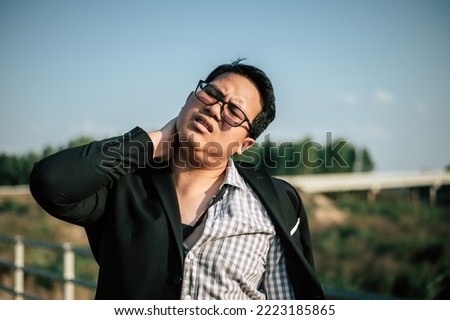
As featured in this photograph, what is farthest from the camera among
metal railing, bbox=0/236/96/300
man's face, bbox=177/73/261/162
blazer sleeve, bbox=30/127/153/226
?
metal railing, bbox=0/236/96/300

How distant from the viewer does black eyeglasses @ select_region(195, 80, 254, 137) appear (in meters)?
1.58

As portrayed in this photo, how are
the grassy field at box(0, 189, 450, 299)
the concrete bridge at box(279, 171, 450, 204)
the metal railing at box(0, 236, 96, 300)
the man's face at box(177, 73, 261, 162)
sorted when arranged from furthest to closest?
the concrete bridge at box(279, 171, 450, 204)
the grassy field at box(0, 189, 450, 299)
the metal railing at box(0, 236, 96, 300)
the man's face at box(177, 73, 261, 162)

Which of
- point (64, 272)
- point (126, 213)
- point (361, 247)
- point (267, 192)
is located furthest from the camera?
point (361, 247)

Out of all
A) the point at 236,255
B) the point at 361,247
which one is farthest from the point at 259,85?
the point at 361,247

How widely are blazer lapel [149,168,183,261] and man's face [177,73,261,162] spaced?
0.13m

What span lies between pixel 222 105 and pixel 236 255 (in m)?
0.50

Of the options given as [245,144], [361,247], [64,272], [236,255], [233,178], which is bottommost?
[361,247]

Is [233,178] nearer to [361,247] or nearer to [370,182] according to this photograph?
[361,247]

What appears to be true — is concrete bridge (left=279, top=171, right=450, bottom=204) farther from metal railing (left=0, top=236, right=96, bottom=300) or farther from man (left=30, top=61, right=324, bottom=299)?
man (left=30, top=61, right=324, bottom=299)

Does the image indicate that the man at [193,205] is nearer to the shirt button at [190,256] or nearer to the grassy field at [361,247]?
the shirt button at [190,256]

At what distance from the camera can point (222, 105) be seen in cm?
158

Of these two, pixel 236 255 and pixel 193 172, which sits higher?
pixel 193 172

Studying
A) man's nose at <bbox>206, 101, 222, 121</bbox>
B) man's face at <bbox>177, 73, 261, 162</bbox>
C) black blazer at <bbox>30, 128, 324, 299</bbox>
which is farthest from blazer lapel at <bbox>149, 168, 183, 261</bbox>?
man's nose at <bbox>206, 101, 222, 121</bbox>
